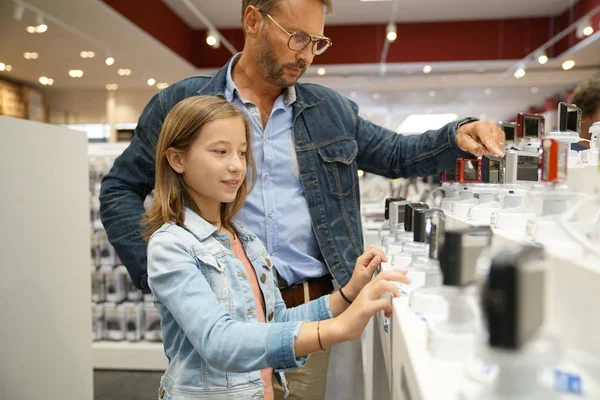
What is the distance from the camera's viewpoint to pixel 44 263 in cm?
213

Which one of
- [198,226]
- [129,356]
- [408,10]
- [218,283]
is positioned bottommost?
[129,356]

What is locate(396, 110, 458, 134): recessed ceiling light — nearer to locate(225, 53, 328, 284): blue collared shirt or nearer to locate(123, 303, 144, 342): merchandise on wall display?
locate(123, 303, 144, 342): merchandise on wall display

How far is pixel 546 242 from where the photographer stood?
0.76m

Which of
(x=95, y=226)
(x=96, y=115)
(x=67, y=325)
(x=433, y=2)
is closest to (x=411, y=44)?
(x=433, y=2)

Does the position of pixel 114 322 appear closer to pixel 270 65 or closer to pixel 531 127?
pixel 270 65

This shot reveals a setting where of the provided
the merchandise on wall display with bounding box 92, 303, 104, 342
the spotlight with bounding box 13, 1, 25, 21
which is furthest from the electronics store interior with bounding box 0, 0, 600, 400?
the spotlight with bounding box 13, 1, 25, 21

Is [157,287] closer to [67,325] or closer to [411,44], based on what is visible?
[67,325]

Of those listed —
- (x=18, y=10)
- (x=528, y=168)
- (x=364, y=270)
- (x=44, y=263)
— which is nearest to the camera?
(x=528, y=168)

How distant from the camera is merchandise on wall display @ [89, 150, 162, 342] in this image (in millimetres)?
3695

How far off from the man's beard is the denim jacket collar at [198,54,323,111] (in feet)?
0.31

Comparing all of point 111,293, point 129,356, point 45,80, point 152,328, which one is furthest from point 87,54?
point 129,356

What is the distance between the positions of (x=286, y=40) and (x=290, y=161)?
0.35 m

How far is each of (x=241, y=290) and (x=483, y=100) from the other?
628 centimetres

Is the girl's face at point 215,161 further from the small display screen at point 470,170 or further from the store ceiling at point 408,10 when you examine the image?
the store ceiling at point 408,10
